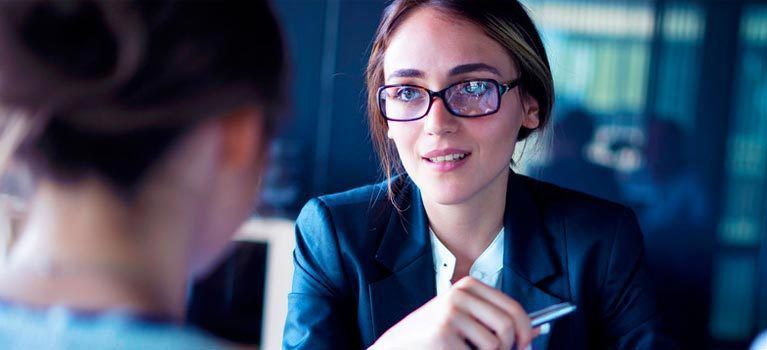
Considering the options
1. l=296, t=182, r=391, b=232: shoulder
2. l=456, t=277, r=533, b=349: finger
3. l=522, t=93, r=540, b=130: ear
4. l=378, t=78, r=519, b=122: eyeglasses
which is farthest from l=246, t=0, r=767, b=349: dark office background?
l=456, t=277, r=533, b=349: finger

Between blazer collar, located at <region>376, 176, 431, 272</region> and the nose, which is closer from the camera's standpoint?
the nose

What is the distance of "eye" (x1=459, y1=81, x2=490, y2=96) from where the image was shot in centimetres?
159

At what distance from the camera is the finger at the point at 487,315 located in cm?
118

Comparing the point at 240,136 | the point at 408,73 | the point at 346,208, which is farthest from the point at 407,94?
the point at 240,136

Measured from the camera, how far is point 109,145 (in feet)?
2.24

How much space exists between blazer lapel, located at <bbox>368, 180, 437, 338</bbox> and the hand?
0.37 meters

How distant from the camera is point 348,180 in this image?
382cm

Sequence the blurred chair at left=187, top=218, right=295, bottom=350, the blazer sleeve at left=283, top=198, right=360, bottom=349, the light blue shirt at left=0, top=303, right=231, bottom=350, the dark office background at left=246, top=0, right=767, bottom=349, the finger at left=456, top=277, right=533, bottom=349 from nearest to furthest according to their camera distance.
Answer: the light blue shirt at left=0, top=303, right=231, bottom=350, the finger at left=456, top=277, right=533, bottom=349, the blazer sleeve at left=283, top=198, right=360, bottom=349, the blurred chair at left=187, top=218, right=295, bottom=350, the dark office background at left=246, top=0, right=767, bottom=349

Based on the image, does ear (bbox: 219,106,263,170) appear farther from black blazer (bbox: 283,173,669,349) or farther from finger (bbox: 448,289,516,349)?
black blazer (bbox: 283,173,669,349)

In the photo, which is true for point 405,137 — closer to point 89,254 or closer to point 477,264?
point 477,264

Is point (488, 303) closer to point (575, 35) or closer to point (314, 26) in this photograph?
point (314, 26)

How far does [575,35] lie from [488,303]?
10.0 feet

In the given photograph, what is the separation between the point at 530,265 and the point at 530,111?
0.33 metres

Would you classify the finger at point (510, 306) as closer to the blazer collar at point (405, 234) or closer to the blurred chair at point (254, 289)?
the blazer collar at point (405, 234)
